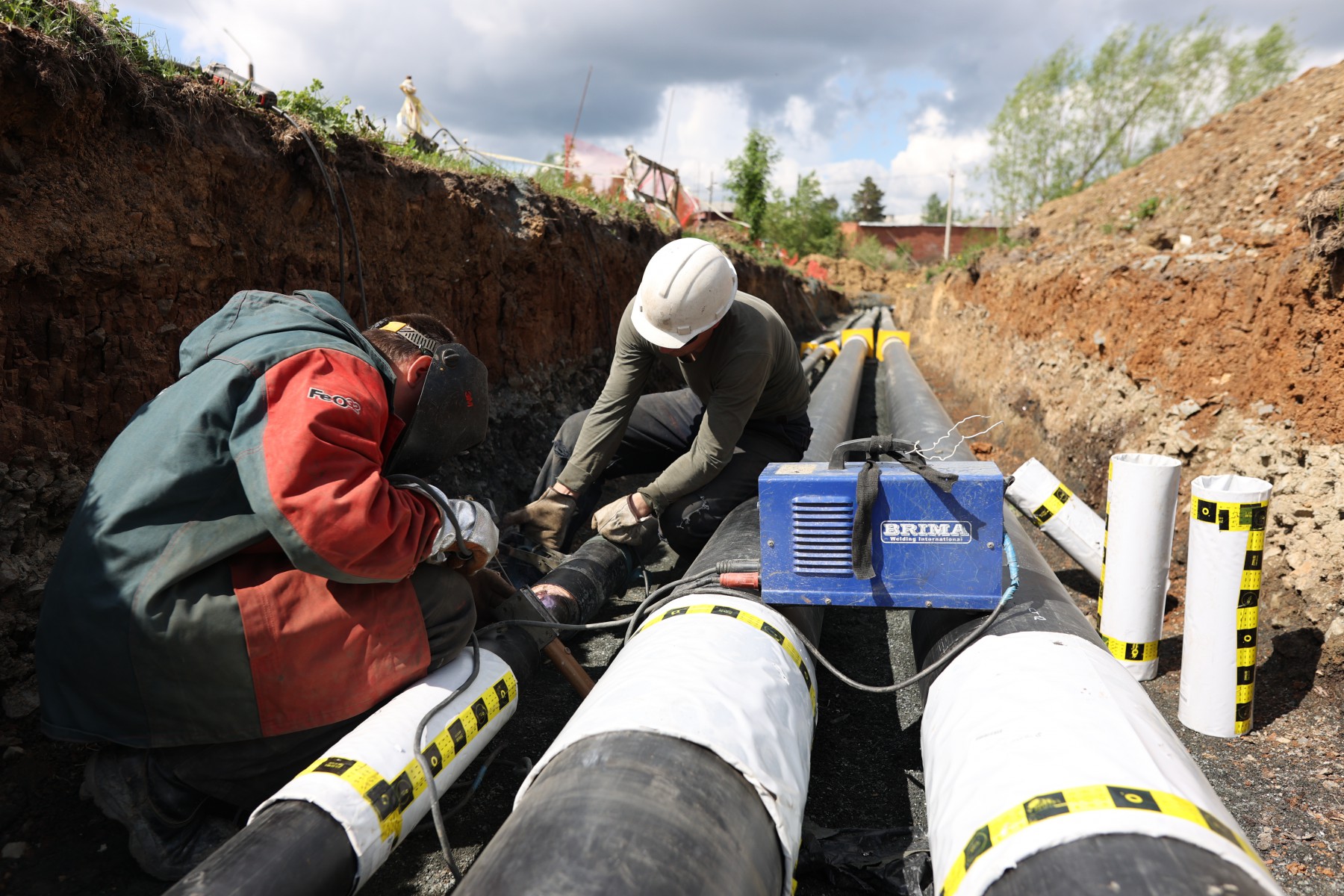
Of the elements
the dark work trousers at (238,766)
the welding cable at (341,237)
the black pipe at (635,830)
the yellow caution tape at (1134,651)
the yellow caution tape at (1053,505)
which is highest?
the welding cable at (341,237)

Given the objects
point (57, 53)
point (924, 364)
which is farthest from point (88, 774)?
point (924, 364)

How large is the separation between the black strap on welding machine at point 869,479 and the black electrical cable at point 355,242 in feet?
8.85

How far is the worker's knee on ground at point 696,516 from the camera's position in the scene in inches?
127

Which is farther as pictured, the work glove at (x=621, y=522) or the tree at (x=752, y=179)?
the tree at (x=752, y=179)

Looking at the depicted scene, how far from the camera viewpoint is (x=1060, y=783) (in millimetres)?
1348

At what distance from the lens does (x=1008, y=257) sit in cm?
957

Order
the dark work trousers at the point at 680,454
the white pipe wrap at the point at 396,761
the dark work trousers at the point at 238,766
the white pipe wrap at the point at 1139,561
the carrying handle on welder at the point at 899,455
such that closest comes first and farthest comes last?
the white pipe wrap at the point at 396,761
the dark work trousers at the point at 238,766
the carrying handle on welder at the point at 899,455
the white pipe wrap at the point at 1139,561
the dark work trousers at the point at 680,454

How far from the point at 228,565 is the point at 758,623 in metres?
1.39

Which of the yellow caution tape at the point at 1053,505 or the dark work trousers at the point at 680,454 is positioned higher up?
the dark work trousers at the point at 680,454

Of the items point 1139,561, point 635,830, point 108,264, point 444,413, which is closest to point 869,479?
point 635,830

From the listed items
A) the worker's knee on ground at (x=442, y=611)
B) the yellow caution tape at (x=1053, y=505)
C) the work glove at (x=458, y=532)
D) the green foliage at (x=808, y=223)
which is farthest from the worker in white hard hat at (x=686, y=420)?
the green foliage at (x=808, y=223)

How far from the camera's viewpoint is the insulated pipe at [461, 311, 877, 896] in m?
1.23

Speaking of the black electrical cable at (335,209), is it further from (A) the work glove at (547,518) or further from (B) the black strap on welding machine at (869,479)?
(B) the black strap on welding machine at (869,479)

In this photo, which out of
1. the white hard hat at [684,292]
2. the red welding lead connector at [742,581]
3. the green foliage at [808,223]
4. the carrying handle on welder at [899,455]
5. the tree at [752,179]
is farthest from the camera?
the green foliage at [808,223]
